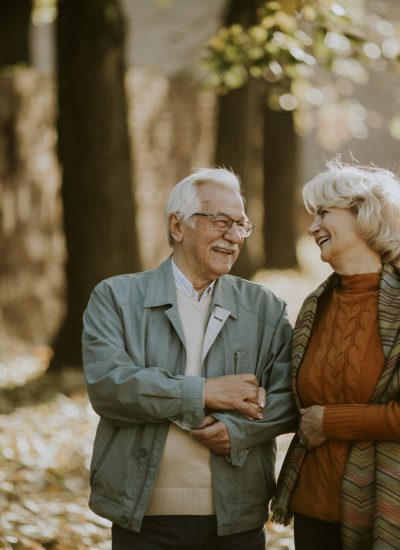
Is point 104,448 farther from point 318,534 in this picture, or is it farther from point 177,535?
point 318,534

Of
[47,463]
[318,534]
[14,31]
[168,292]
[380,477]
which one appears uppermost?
[14,31]

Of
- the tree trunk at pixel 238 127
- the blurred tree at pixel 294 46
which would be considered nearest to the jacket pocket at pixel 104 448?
the blurred tree at pixel 294 46

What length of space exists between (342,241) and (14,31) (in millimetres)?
10710

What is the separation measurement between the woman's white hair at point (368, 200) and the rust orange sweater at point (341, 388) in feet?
0.45

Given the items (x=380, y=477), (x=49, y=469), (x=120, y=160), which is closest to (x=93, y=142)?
(x=120, y=160)

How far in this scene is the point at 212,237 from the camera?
3689 millimetres

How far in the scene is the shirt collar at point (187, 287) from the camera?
3.75 metres

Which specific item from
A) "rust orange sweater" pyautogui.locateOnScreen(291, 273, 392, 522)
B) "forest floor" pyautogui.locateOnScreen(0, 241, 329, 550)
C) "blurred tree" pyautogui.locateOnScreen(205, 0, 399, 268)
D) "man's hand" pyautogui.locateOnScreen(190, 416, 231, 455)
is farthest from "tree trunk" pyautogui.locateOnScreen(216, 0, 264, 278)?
"man's hand" pyautogui.locateOnScreen(190, 416, 231, 455)

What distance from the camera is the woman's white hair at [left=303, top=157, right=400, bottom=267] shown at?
11.5 ft

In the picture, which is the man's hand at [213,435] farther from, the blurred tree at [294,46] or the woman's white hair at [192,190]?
the blurred tree at [294,46]

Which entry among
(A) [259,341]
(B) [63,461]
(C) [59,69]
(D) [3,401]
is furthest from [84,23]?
(A) [259,341]

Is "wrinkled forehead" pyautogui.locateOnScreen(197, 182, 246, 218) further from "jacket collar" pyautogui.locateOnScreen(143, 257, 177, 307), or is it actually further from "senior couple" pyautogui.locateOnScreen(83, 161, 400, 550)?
"jacket collar" pyautogui.locateOnScreen(143, 257, 177, 307)

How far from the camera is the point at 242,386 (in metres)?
3.52

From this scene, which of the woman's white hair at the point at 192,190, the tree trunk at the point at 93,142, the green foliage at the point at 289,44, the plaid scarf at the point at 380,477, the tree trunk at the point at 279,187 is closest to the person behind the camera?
the plaid scarf at the point at 380,477
